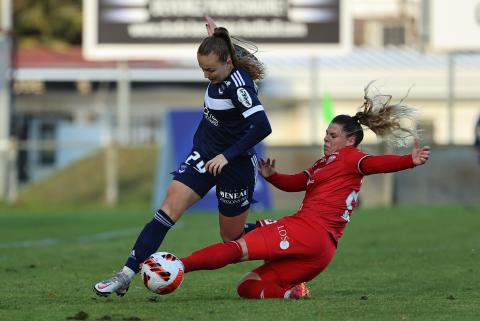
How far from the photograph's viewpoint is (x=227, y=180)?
8148 millimetres

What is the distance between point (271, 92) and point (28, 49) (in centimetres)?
958

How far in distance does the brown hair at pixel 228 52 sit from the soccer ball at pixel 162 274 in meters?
1.43

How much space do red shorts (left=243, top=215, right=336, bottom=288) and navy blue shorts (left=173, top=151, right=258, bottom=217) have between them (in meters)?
0.38

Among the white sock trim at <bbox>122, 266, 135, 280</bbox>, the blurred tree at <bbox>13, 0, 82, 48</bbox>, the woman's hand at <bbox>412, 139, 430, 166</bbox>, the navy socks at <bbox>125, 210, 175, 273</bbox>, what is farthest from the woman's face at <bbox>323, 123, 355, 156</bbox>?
the blurred tree at <bbox>13, 0, 82, 48</bbox>

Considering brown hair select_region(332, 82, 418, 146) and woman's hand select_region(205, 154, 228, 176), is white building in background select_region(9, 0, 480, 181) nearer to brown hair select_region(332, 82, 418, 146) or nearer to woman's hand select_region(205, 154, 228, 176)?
brown hair select_region(332, 82, 418, 146)

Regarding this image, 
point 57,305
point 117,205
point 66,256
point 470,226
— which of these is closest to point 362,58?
point 117,205

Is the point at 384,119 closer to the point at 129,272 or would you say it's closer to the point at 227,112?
the point at 227,112

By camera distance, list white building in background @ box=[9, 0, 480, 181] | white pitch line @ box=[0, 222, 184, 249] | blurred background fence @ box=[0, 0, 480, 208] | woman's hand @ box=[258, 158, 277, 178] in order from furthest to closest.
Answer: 1. white building in background @ box=[9, 0, 480, 181]
2. blurred background fence @ box=[0, 0, 480, 208]
3. white pitch line @ box=[0, 222, 184, 249]
4. woman's hand @ box=[258, 158, 277, 178]

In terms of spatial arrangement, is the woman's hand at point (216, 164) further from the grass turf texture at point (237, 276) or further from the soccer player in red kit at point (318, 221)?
the grass turf texture at point (237, 276)

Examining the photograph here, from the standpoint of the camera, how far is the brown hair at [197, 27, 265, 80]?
7914 mm

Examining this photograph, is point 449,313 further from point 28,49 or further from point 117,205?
point 28,49

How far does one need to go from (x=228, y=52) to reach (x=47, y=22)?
3709 cm

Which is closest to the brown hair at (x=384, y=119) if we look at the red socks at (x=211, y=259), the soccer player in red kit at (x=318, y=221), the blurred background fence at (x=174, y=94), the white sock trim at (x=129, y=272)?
the soccer player in red kit at (x=318, y=221)

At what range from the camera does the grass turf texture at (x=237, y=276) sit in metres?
7.07
